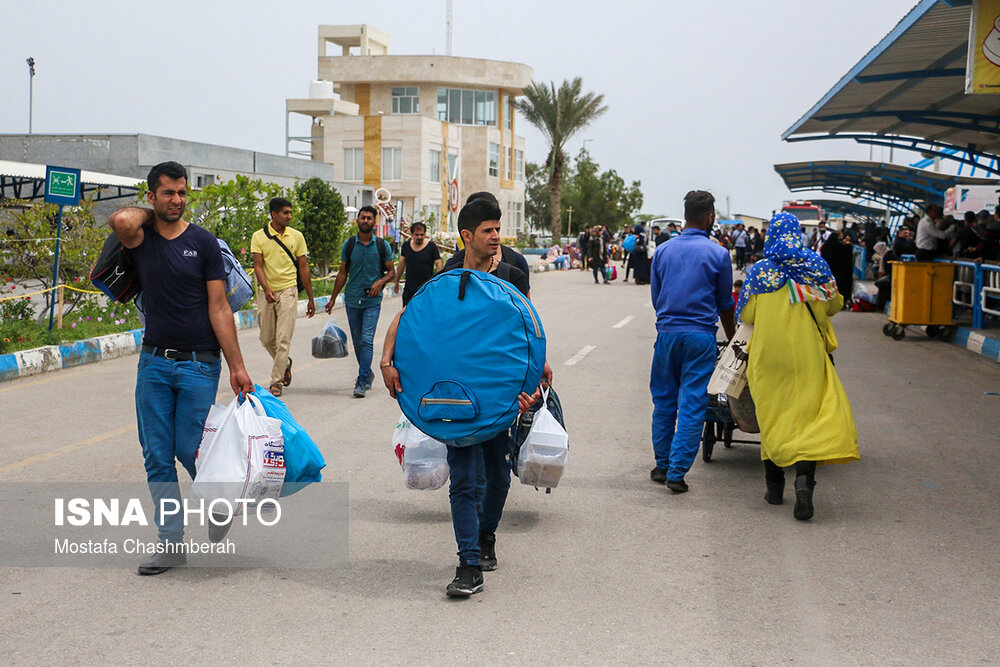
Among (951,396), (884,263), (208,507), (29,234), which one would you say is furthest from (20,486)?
(884,263)

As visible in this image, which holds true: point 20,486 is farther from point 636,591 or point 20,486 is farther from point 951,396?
point 951,396

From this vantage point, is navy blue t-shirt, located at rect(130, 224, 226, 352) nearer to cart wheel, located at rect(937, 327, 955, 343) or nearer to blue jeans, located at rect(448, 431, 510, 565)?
blue jeans, located at rect(448, 431, 510, 565)

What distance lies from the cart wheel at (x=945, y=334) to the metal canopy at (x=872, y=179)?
11.1 meters

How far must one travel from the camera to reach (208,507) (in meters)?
5.42

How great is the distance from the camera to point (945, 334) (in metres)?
17.7

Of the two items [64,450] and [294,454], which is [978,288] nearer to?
[64,450]

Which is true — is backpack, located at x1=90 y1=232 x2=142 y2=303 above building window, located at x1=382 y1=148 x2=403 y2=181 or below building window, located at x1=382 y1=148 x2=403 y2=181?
below

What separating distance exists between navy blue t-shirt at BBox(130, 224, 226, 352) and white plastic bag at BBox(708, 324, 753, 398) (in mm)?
3272

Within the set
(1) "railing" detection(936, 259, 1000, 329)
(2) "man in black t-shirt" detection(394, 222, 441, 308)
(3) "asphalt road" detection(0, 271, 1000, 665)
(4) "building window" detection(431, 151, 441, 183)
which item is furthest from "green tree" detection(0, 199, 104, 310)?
(4) "building window" detection(431, 151, 441, 183)

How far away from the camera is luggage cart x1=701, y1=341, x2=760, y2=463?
7.59 meters

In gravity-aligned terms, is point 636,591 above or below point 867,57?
below

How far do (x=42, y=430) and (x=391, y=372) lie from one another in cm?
534

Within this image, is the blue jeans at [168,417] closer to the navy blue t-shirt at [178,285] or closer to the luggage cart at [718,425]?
the navy blue t-shirt at [178,285]

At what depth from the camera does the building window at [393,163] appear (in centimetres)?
6456
